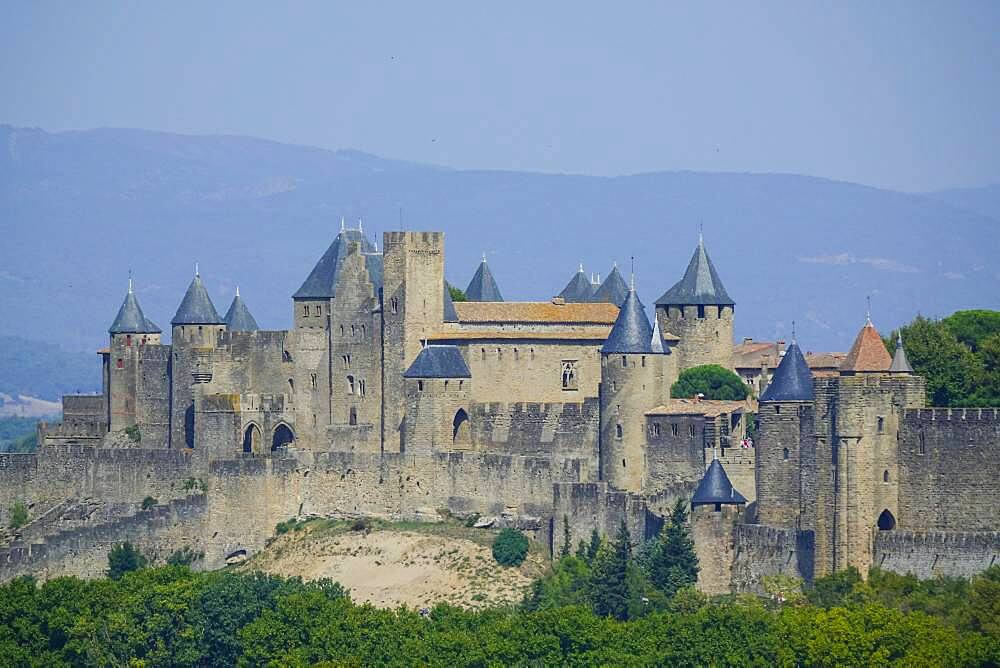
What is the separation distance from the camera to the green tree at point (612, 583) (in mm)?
66562

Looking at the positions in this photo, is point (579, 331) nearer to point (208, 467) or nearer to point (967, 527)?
point (208, 467)

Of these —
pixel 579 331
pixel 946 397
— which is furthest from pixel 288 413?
pixel 946 397

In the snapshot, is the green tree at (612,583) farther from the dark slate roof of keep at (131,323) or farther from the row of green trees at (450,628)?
the dark slate roof of keep at (131,323)

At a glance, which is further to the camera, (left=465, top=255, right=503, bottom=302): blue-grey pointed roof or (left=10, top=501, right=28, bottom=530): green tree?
(left=465, top=255, right=503, bottom=302): blue-grey pointed roof

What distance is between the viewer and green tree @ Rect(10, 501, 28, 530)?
82.1 metres

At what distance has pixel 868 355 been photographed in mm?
71438

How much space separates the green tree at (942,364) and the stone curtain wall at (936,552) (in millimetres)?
9555

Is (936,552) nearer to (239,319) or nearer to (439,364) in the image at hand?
(439,364)

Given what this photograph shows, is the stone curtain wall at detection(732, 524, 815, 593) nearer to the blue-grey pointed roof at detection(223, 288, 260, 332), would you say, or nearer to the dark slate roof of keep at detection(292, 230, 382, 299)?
the dark slate roof of keep at detection(292, 230, 382, 299)

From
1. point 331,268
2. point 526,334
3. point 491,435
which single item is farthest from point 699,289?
point 331,268

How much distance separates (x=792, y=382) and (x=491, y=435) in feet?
43.7

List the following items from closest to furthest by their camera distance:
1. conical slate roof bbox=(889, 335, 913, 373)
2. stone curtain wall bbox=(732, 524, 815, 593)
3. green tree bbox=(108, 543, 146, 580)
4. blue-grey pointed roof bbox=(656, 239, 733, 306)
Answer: stone curtain wall bbox=(732, 524, 815, 593), conical slate roof bbox=(889, 335, 913, 373), green tree bbox=(108, 543, 146, 580), blue-grey pointed roof bbox=(656, 239, 733, 306)

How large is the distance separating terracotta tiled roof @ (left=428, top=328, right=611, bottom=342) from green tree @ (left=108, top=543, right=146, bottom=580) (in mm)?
10809

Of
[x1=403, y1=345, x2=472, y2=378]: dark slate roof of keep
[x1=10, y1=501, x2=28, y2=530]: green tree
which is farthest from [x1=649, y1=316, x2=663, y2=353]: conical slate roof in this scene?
[x1=10, y1=501, x2=28, y2=530]: green tree
